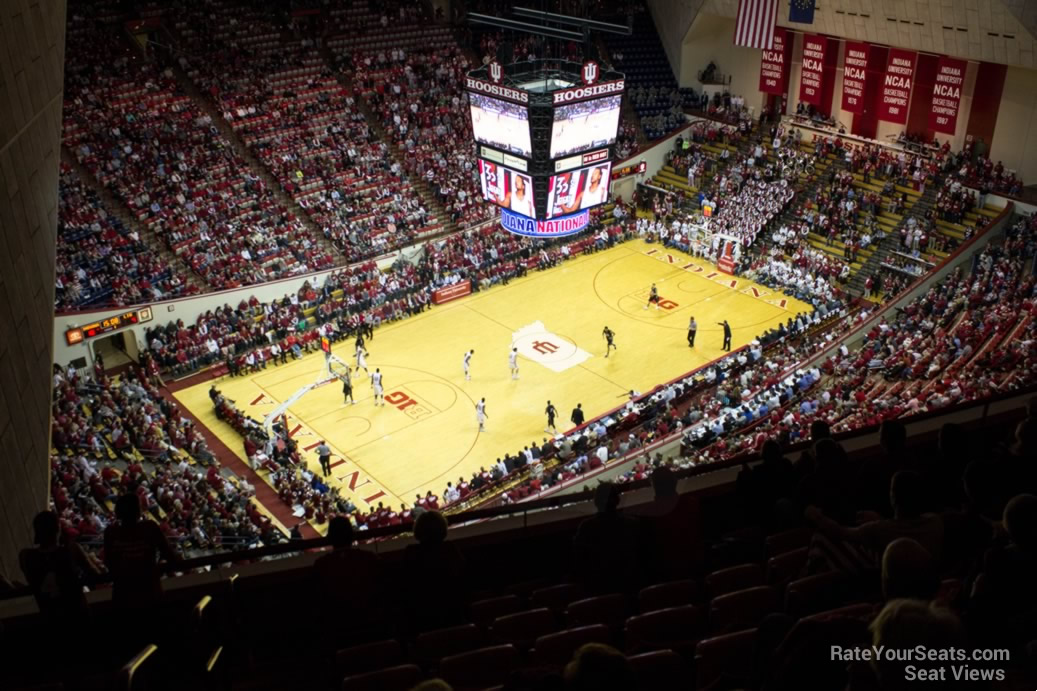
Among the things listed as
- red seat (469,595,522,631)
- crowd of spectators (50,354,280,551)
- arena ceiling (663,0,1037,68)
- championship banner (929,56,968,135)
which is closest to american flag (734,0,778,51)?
arena ceiling (663,0,1037,68)

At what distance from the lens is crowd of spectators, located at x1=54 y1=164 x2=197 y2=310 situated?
27.8 metres

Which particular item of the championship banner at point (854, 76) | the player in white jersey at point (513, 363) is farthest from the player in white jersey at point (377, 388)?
the championship banner at point (854, 76)

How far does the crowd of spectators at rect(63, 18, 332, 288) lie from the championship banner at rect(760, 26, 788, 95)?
21.1 m

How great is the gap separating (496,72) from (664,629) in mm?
21431

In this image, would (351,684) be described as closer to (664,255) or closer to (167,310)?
(167,310)

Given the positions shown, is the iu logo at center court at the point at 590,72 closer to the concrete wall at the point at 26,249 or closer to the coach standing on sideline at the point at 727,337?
the coach standing on sideline at the point at 727,337

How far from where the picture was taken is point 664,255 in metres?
37.5

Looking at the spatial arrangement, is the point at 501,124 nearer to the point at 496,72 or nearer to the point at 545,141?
the point at 496,72

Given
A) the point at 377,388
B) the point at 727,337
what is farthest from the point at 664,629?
the point at 727,337

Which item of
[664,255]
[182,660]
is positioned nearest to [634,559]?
[182,660]

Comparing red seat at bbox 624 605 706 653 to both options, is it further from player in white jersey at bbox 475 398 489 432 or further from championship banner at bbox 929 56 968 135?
championship banner at bbox 929 56 968 135

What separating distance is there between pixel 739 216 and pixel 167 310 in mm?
21616

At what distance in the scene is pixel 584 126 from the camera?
25.2 m

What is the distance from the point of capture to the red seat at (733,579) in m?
6.07
